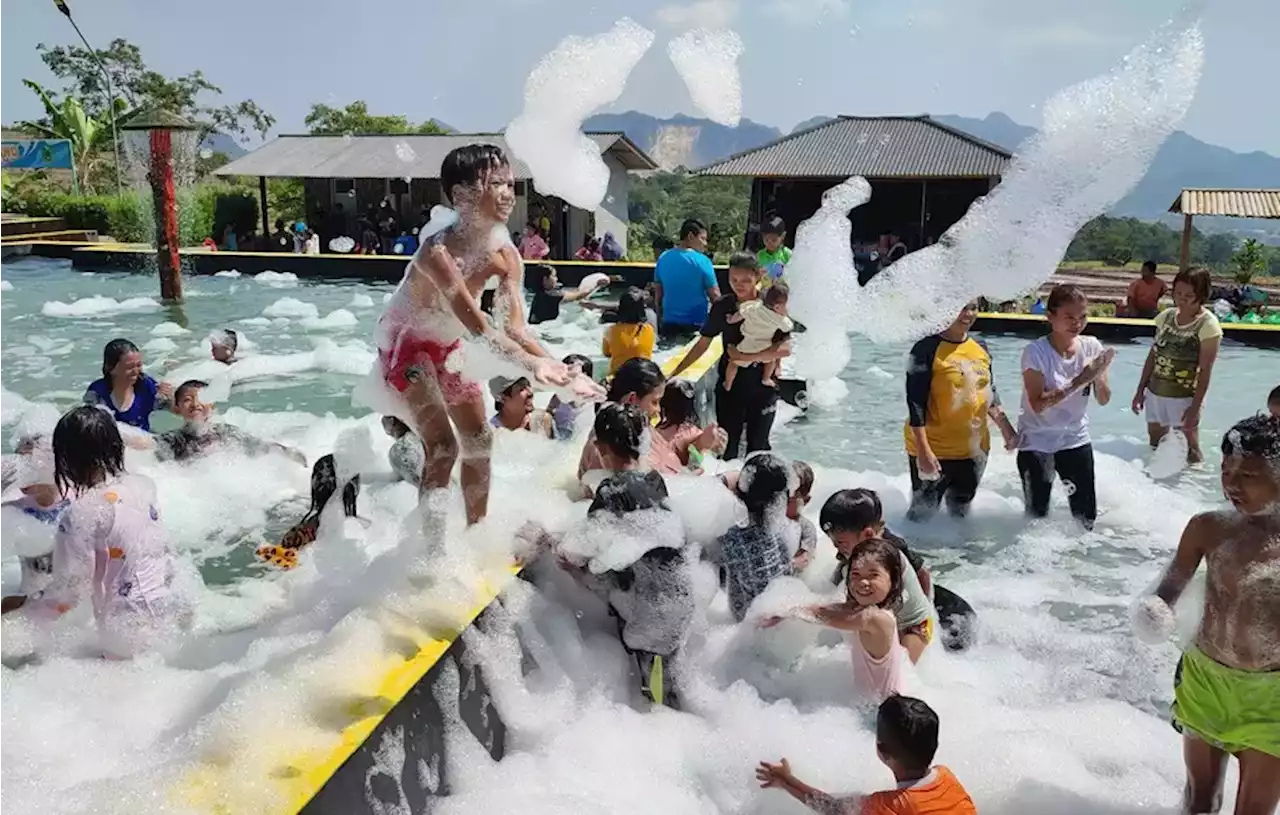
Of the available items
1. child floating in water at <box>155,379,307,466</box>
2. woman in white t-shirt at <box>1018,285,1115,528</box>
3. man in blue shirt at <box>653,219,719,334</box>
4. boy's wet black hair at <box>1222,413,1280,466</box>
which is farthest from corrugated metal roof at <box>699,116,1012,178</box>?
boy's wet black hair at <box>1222,413,1280,466</box>

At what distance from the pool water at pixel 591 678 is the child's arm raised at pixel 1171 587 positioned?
0.08 m

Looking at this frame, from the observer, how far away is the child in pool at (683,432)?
491 cm

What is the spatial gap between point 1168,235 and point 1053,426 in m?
43.9

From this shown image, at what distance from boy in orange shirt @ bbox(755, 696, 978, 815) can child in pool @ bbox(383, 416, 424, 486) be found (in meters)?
3.36

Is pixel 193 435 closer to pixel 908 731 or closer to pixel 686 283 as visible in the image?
pixel 686 283

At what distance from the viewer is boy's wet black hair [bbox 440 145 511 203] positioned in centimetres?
349

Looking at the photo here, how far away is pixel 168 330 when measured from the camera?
13094 millimetres

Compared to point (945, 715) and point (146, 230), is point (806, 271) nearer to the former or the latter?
point (945, 715)

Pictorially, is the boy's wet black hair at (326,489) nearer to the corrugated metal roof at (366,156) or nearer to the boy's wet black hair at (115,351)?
the boy's wet black hair at (115,351)

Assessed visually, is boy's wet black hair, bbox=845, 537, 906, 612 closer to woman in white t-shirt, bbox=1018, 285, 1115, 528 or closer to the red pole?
woman in white t-shirt, bbox=1018, 285, 1115, 528

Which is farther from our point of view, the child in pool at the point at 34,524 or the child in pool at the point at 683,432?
the child in pool at the point at 683,432

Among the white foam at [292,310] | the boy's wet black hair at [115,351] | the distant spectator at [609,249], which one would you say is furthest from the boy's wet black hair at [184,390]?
the distant spectator at [609,249]

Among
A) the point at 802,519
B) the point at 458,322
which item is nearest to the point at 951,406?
the point at 802,519

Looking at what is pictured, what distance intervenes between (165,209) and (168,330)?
8.81 ft
